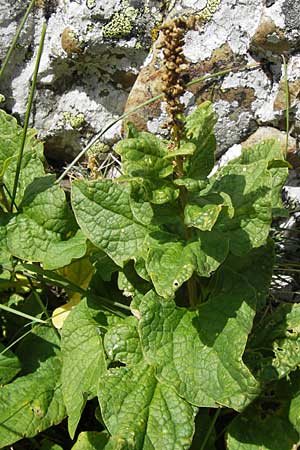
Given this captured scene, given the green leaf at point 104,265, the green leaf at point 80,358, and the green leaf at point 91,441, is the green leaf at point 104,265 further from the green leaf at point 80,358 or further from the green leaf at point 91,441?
the green leaf at point 91,441

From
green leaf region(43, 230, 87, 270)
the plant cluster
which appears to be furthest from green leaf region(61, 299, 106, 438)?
green leaf region(43, 230, 87, 270)

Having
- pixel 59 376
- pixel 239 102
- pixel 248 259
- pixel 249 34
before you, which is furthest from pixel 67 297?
pixel 249 34

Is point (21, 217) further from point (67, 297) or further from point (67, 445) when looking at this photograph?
point (67, 445)

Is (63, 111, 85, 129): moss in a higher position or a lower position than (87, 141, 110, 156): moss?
higher

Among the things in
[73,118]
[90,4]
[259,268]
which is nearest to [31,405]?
[259,268]

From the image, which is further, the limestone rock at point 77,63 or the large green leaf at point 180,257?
the limestone rock at point 77,63

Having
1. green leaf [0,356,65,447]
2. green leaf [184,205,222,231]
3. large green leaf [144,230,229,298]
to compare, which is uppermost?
green leaf [184,205,222,231]

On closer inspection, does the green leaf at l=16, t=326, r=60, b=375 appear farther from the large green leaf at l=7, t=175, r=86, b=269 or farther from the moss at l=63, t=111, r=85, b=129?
the moss at l=63, t=111, r=85, b=129

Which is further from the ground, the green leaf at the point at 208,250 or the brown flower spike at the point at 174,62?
the brown flower spike at the point at 174,62

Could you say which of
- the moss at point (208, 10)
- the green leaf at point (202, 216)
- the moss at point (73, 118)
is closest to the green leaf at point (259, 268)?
the green leaf at point (202, 216)
